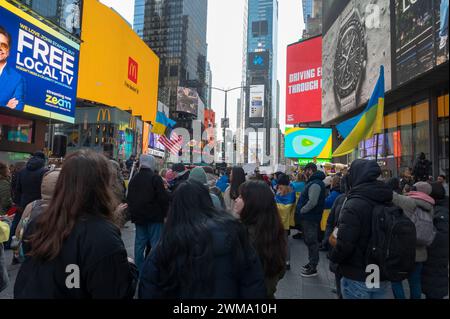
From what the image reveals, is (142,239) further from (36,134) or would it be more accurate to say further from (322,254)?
(36,134)

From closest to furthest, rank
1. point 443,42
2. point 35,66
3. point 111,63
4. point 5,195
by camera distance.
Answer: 1. point 5,195
2. point 443,42
3. point 35,66
4. point 111,63

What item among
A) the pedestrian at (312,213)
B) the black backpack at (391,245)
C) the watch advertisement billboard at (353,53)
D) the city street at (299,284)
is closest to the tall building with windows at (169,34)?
the watch advertisement billboard at (353,53)


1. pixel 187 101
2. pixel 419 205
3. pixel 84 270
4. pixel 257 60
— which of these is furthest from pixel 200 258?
pixel 257 60

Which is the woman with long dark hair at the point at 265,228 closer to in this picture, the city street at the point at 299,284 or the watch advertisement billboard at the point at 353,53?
the city street at the point at 299,284

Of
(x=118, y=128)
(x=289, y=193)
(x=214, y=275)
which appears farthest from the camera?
(x=118, y=128)

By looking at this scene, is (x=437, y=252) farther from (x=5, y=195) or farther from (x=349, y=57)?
(x=349, y=57)

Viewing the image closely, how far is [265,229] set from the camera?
2877mm

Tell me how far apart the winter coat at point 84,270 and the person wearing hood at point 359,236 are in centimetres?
192

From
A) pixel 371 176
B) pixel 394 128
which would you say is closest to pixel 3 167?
pixel 371 176

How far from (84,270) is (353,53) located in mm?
23788

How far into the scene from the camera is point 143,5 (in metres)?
123

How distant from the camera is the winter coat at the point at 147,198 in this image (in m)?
5.35

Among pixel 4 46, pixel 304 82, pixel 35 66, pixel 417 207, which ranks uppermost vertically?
pixel 304 82

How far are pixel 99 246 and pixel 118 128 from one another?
31145 mm
